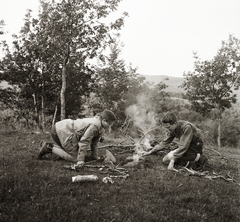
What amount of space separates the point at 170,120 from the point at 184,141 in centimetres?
63

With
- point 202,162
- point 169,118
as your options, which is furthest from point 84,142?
point 202,162

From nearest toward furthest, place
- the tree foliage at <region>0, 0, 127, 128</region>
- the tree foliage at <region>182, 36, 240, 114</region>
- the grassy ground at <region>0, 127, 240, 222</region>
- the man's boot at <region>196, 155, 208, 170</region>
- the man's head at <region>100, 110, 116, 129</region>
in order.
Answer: the grassy ground at <region>0, 127, 240, 222</region>, the man's head at <region>100, 110, 116, 129</region>, the man's boot at <region>196, 155, 208, 170</region>, the tree foliage at <region>0, 0, 127, 128</region>, the tree foliage at <region>182, 36, 240, 114</region>

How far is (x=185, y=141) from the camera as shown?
19.4 ft

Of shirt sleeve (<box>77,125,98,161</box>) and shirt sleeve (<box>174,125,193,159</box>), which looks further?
shirt sleeve (<box>174,125,193,159</box>)

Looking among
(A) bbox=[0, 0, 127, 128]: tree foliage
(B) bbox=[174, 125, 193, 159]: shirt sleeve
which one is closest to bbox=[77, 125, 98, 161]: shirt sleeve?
(B) bbox=[174, 125, 193, 159]: shirt sleeve

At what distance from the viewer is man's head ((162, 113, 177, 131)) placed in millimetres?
5988

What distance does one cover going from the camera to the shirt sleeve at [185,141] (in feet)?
19.4

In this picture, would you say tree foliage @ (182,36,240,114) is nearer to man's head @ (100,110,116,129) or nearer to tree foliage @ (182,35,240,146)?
tree foliage @ (182,35,240,146)

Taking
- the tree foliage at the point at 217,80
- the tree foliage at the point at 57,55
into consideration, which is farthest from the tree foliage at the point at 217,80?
the tree foliage at the point at 57,55

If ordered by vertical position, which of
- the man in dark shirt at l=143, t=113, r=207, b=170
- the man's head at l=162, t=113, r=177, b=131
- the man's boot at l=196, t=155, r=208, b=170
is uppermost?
the man's head at l=162, t=113, r=177, b=131

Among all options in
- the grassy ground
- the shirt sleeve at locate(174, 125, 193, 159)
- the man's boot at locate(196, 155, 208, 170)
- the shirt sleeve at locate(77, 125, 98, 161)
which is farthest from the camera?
the man's boot at locate(196, 155, 208, 170)

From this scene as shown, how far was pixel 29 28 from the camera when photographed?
68.1 ft

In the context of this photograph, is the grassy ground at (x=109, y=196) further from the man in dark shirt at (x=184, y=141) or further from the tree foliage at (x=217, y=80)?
the tree foliage at (x=217, y=80)

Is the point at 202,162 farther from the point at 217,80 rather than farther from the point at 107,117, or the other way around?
the point at 217,80
